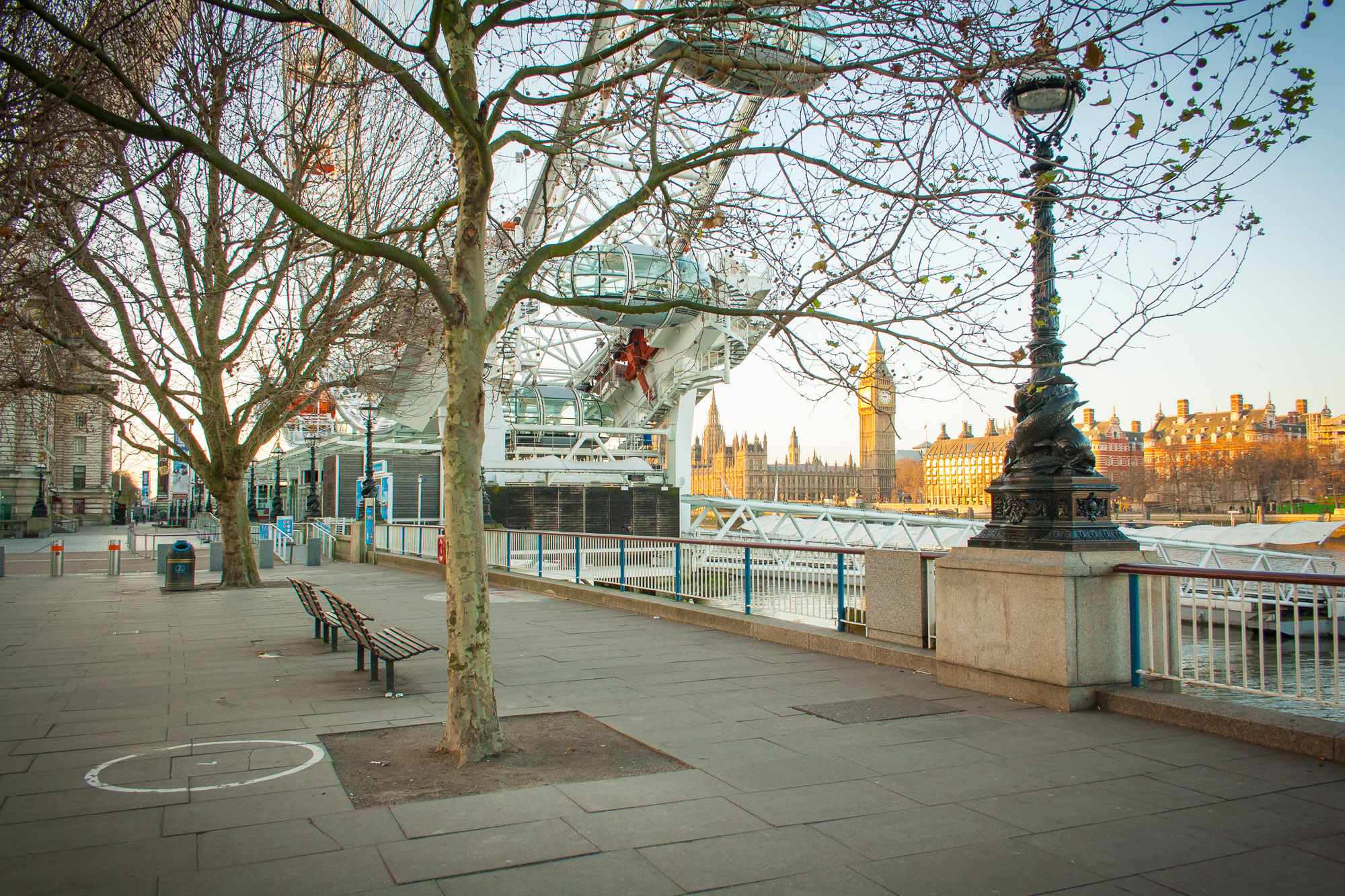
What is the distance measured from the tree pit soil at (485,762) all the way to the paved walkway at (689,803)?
0.56 ft

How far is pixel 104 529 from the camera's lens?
236ft

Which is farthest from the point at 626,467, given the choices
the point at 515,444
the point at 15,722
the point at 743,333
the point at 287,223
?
the point at 15,722

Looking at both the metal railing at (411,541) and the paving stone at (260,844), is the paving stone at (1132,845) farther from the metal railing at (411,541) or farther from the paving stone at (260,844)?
the metal railing at (411,541)

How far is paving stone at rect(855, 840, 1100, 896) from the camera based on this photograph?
4047 mm

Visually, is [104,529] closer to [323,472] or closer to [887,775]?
[323,472]

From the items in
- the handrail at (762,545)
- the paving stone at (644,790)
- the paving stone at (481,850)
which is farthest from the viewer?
the handrail at (762,545)

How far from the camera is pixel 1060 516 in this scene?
7539mm

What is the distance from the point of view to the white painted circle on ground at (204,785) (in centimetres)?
553

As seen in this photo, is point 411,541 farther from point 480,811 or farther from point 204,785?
point 480,811

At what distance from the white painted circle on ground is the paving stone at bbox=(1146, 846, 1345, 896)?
4812mm

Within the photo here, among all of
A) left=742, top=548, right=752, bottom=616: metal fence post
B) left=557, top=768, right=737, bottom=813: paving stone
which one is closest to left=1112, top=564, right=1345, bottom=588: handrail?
left=557, top=768, right=737, bottom=813: paving stone

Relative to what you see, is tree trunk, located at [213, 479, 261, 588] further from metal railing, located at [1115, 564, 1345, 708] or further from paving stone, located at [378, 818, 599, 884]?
metal railing, located at [1115, 564, 1345, 708]

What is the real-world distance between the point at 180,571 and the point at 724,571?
41.7 feet

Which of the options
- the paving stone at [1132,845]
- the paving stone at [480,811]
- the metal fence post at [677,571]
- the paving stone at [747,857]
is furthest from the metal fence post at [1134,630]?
the metal fence post at [677,571]
